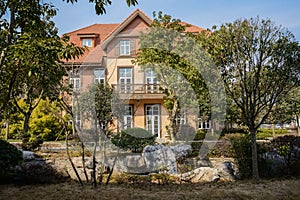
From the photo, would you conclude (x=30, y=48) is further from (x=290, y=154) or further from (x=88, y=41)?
(x=88, y=41)

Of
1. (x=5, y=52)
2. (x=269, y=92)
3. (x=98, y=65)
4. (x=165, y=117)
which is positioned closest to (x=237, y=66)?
(x=269, y=92)

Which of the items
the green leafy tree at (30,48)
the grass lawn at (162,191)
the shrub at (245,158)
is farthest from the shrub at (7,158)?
the shrub at (245,158)

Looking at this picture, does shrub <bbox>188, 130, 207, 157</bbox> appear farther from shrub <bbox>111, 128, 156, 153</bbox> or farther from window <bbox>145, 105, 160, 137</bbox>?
window <bbox>145, 105, 160, 137</bbox>

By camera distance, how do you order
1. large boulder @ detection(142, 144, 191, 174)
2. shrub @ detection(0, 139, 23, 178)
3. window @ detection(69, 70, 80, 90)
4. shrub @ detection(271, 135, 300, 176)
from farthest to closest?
large boulder @ detection(142, 144, 191, 174) < window @ detection(69, 70, 80, 90) < shrub @ detection(271, 135, 300, 176) < shrub @ detection(0, 139, 23, 178)

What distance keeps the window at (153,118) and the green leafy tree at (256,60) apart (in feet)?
28.5

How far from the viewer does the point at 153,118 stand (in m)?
15.8

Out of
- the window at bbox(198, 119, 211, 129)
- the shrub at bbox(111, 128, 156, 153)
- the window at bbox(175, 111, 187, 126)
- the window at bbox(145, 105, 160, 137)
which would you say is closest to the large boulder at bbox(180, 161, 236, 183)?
the shrub at bbox(111, 128, 156, 153)

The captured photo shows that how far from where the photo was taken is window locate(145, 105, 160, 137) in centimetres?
1536

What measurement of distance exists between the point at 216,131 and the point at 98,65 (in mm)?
8357

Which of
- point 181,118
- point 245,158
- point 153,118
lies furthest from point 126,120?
point 245,158

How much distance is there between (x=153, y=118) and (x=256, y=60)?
376 inches

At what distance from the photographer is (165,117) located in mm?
15492

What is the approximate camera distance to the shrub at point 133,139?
9.98 m

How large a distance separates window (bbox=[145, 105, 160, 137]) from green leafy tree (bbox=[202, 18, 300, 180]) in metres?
8.70
